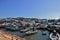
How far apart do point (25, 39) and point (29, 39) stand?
1.15 meters

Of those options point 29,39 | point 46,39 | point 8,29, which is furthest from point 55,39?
point 8,29

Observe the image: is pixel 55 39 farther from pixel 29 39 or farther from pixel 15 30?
pixel 15 30

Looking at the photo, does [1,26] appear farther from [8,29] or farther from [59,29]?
[59,29]

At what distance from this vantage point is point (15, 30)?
45.0 metres

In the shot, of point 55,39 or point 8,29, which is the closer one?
point 55,39

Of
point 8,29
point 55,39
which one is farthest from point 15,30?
point 55,39

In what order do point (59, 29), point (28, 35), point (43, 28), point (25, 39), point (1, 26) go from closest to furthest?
point (25, 39), point (28, 35), point (59, 29), point (43, 28), point (1, 26)

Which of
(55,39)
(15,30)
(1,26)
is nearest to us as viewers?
(55,39)

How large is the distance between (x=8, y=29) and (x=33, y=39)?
1661cm

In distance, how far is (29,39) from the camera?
32812 millimetres

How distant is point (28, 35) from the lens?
37375 mm

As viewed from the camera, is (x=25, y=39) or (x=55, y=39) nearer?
(x=55, y=39)

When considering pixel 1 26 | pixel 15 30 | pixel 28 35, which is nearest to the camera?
pixel 28 35

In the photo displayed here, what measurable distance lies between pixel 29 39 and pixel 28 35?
15.1 ft
